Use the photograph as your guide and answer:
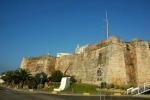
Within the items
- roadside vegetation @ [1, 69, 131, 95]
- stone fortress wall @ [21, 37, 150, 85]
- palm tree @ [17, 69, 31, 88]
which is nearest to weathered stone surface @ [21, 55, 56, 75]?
roadside vegetation @ [1, 69, 131, 95]

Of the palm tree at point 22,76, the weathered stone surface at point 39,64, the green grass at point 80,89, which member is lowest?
the green grass at point 80,89

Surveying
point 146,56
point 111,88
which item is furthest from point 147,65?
point 111,88

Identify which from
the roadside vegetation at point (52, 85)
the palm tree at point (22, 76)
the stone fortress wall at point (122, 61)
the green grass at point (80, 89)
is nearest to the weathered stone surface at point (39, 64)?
the roadside vegetation at point (52, 85)

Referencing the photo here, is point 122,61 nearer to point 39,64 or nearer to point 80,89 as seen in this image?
point 80,89

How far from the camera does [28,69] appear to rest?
234 ft

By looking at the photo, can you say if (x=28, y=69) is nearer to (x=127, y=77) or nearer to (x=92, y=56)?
(x=92, y=56)

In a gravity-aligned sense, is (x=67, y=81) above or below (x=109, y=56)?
below

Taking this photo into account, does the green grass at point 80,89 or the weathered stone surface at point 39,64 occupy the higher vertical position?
the weathered stone surface at point 39,64

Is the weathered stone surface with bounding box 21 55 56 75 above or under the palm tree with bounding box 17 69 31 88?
above

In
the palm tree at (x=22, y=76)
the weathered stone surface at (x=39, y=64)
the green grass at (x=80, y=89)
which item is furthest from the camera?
the weathered stone surface at (x=39, y=64)

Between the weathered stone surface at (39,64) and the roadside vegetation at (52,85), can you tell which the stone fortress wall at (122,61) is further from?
the weathered stone surface at (39,64)

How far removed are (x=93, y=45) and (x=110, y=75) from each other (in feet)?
34.0

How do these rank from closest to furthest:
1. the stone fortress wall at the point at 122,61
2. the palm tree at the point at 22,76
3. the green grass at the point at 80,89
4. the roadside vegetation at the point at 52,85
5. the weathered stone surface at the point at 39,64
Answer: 1. the roadside vegetation at the point at 52,85
2. the green grass at the point at 80,89
3. the stone fortress wall at the point at 122,61
4. the palm tree at the point at 22,76
5. the weathered stone surface at the point at 39,64

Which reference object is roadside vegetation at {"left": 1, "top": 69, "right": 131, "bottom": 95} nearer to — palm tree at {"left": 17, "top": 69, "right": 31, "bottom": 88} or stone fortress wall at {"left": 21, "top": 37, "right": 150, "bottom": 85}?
palm tree at {"left": 17, "top": 69, "right": 31, "bottom": 88}
